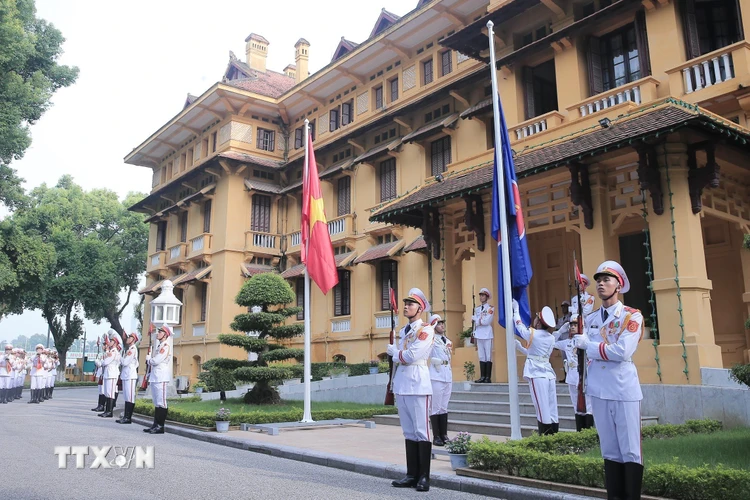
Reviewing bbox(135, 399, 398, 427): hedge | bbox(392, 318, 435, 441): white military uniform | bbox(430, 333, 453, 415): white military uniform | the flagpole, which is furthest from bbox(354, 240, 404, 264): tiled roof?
bbox(392, 318, 435, 441): white military uniform

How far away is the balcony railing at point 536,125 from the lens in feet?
50.3

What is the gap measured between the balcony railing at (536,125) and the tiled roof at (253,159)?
1535 centimetres

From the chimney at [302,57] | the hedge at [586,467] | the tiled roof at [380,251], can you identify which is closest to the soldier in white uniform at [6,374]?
the tiled roof at [380,251]

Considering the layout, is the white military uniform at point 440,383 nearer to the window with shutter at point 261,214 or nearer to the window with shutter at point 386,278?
the window with shutter at point 386,278

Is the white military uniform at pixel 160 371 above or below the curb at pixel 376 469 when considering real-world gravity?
above

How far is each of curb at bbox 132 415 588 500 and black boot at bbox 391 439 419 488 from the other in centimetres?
44

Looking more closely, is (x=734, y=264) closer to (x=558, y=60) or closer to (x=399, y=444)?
(x=558, y=60)

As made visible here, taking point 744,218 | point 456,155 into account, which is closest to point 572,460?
point 744,218

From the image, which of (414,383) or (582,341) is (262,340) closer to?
(414,383)

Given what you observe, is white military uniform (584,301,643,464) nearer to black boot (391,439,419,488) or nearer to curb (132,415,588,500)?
curb (132,415,588,500)

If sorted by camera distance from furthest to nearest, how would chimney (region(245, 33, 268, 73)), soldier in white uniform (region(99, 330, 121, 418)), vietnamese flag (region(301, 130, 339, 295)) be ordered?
chimney (region(245, 33, 268, 73)) → soldier in white uniform (region(99, 330, 121, 418)) → vietnamese flag (region(301, 130, 339, 295))

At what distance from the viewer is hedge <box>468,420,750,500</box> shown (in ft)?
17.4

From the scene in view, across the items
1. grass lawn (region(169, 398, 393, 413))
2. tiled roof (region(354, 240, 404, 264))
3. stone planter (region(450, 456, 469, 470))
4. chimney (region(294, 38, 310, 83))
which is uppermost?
chimney (region(294, 38, 310, 83))

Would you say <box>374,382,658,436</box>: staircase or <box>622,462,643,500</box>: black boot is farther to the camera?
<box>374,382,658,436</box>: staircase
